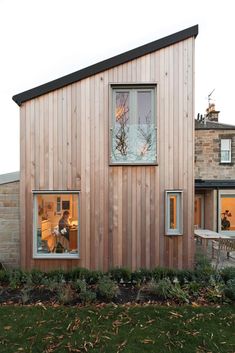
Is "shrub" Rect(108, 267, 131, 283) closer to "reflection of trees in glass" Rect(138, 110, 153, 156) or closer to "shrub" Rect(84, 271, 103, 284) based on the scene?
"shrub" Rect(84, 271, 103, 284)

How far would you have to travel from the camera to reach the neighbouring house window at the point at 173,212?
6.89 m

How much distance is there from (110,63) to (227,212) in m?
11.3

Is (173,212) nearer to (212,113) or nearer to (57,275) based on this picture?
(57,275)

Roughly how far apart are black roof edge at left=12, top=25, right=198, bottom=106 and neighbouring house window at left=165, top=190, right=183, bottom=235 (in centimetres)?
394

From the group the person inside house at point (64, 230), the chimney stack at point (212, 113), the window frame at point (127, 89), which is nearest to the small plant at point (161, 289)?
the person inside house at point (64, 230)

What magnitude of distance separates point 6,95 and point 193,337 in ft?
60.2

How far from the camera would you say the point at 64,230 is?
23.8ft

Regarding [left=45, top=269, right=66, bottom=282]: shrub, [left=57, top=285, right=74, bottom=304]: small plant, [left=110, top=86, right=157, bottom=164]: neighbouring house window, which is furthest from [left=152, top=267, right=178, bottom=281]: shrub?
[left=110, top=86, right=157, bottom=164]: neighbouring house window

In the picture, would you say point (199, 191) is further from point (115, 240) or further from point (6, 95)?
point (6, 95)

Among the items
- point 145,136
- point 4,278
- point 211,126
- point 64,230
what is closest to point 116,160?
point 145,136

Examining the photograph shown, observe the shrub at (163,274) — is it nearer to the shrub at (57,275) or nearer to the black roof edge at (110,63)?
the shrub at (57,275)

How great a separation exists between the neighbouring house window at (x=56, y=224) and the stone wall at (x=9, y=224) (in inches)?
29.6

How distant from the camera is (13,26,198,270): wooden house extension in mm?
6922

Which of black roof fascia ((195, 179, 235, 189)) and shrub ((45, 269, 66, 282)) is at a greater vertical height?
black roof fascia ((195, 179, 235, 189))
